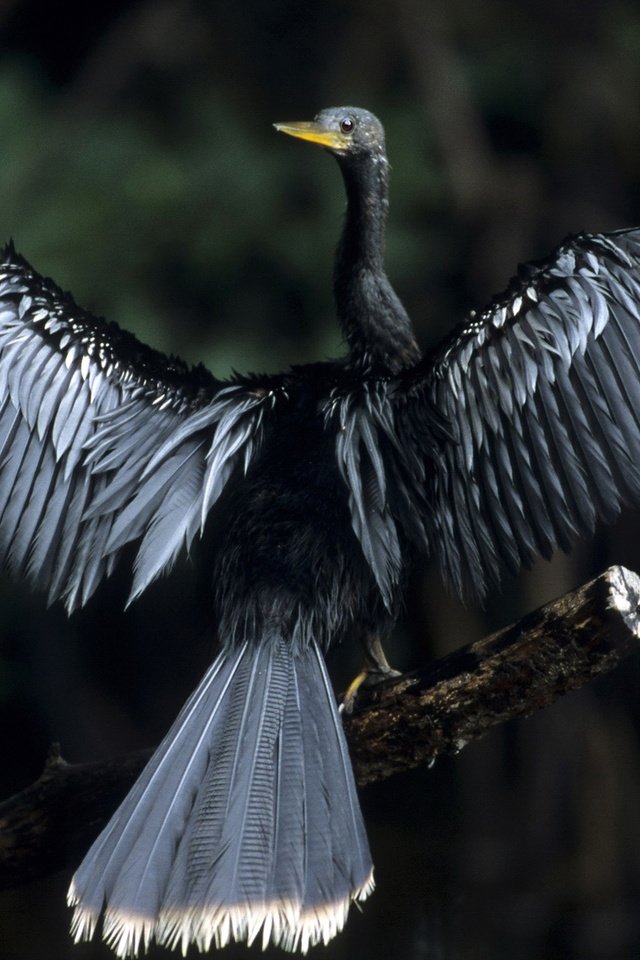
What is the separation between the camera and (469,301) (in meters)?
4.08

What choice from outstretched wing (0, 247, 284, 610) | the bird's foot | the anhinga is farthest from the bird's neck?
the bird's foot

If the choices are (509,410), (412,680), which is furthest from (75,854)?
(509,410)

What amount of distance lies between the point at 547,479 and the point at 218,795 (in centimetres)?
77

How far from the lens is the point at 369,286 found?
9.16 feet

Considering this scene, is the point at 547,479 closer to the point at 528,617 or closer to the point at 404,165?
the point at 528,617

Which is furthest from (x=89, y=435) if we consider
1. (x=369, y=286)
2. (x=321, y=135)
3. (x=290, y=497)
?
(x=321, y=135)

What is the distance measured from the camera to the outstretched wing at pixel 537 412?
88.0 inches

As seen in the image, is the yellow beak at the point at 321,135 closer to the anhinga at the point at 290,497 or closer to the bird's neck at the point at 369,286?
the bird's neck at the point at 369,286

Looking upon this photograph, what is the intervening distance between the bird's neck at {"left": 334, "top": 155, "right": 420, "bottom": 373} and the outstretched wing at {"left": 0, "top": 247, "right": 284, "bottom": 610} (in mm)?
255

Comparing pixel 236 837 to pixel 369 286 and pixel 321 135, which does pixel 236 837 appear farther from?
pixel 321 135

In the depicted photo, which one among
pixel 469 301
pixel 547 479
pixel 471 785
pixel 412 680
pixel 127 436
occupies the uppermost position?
pixel 469 301

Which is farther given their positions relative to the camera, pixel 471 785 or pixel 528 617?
pixel 471 785

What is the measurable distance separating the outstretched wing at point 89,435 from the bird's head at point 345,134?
63 centimetres

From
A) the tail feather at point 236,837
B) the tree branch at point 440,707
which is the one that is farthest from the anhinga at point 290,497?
the tree branch at point 440,707
